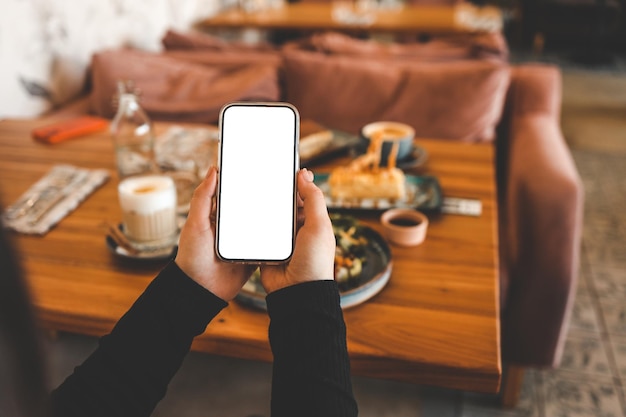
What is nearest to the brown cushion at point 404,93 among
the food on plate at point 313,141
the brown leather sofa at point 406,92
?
the brown leather sofa at point 406,92

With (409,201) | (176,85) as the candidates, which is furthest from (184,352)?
(176,85)

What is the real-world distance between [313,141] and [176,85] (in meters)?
0.93

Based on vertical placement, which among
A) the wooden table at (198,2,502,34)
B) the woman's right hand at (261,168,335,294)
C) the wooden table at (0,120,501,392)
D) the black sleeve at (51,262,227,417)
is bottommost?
the wooden table at (0,120,501,392)

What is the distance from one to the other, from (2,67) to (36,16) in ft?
0.90

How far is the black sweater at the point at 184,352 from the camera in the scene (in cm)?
57

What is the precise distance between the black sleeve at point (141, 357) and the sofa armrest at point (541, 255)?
1008mm

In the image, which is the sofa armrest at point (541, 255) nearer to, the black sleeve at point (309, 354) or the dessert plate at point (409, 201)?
the dessert plate at point (409, 201)

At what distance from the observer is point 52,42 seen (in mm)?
2178

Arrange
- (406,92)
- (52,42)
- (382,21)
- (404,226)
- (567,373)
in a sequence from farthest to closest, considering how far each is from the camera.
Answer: (382,21) < (52,42) < (406,92) < (567,373) < (404,226)

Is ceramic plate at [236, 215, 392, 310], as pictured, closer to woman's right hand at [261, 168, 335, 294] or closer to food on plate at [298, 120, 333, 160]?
woman's right hand at [261, 168, 335, 294]

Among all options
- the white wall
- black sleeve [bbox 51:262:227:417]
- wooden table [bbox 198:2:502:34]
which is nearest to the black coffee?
black sleeve [bbox 51:262:227:417]

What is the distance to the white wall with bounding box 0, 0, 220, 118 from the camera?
6.39ft

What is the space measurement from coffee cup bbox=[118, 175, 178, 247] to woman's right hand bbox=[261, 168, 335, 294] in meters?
0.40

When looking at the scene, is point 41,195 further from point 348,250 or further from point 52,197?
point 348,250
